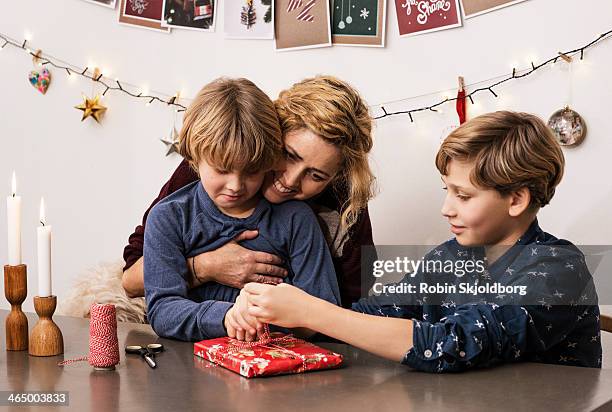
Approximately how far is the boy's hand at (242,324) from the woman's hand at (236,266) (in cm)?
24

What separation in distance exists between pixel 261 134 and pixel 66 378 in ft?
1.97

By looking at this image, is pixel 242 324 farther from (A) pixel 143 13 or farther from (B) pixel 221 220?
(A) pixel 143 13

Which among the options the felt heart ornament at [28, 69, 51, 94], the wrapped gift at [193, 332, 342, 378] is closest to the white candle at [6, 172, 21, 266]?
the wrapped gift at [193, 332, 342, 378]

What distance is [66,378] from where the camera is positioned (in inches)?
50.1

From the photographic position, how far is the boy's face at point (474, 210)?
155cm

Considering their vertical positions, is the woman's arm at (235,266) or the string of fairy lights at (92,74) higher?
the string of fairy lights at (92,74)

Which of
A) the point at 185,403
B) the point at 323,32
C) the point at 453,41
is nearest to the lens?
the point at 185,403

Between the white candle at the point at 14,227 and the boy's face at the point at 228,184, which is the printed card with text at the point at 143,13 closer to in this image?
the boy's face at the point at 228,184

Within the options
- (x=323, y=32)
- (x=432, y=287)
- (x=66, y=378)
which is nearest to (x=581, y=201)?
(x=432, y=287)

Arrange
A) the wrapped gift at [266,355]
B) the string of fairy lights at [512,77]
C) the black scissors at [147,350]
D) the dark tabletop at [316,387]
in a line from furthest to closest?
the string of fairy lights at [512,77]
the black scissors at [147,350]
the wrapped gift at [266,355]
the dark tabletop at [316,387]

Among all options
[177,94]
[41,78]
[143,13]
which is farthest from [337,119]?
[41,78]

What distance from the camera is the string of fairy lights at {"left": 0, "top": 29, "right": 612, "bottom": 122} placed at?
7.24 ft

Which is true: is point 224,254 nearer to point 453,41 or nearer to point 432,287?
point 432,287

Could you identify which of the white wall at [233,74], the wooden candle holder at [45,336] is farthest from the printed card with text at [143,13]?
the wooden candle holder at [45,336]
